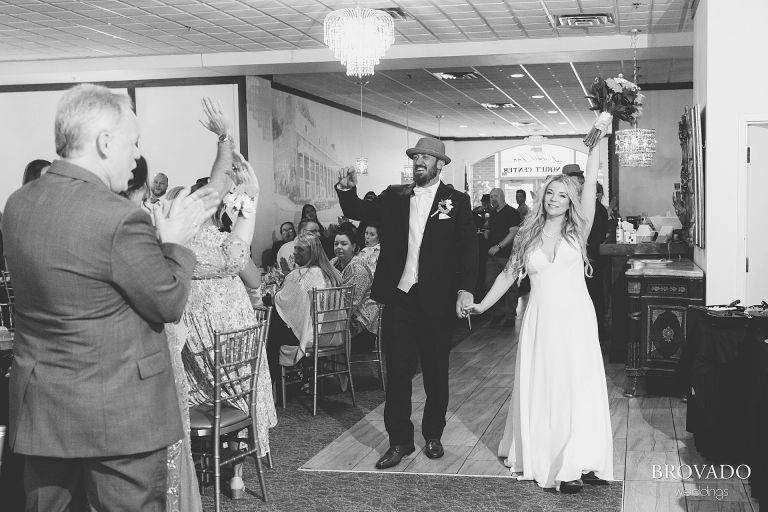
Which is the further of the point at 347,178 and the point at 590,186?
the point at 347,178

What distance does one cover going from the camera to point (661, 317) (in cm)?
657

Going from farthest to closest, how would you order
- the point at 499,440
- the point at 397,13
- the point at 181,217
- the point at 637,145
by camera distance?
the point at 637,145
the point at 397,13
the point at 499,440
the point at 181,217

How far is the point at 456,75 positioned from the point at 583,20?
4.59 meters

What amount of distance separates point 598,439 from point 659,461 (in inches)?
29.5

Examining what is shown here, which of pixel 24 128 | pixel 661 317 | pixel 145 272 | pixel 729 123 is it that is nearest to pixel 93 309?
pixel 145 272

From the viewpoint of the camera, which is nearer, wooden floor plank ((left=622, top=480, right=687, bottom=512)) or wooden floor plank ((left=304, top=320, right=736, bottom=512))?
wooden floor plank ((left=622, top=480, right=687, bottom=512))

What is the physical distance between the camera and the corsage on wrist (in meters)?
2.94

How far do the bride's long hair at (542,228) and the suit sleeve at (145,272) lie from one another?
8.70 ft

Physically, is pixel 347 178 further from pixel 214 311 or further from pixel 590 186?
pixel 590 186

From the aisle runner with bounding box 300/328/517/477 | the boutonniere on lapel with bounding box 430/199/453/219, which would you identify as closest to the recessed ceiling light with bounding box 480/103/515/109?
the aisle runner with bounding box 300/328/517/477

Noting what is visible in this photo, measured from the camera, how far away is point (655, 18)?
29.3 ft

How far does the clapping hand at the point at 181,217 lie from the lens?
7.04 ft

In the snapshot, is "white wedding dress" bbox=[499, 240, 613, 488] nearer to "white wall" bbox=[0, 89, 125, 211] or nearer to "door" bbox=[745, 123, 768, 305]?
"door" bbox=[745, 123, 768, 305]

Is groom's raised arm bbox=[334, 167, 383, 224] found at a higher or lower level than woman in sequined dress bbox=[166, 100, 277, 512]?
higher
